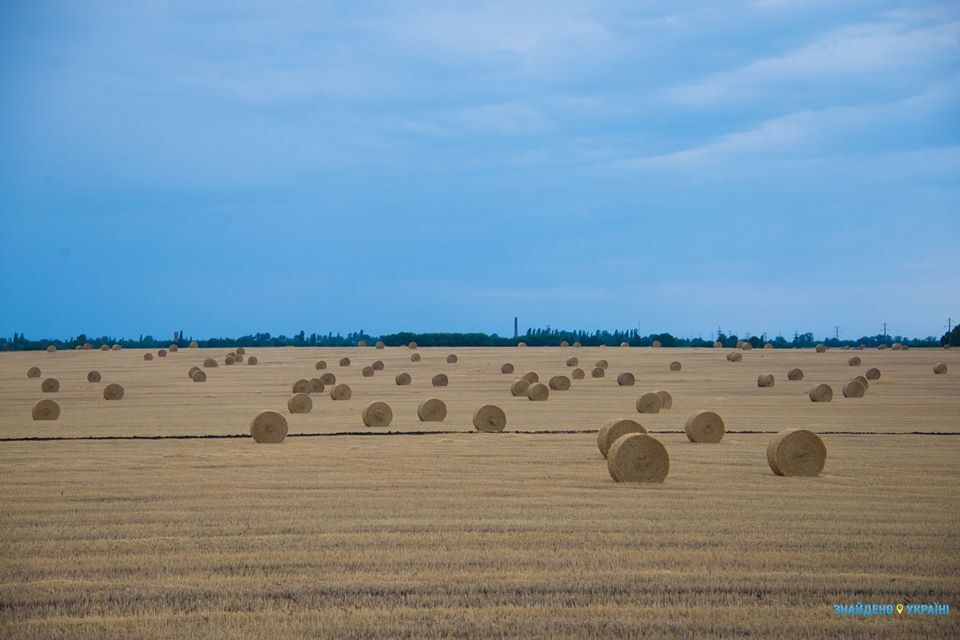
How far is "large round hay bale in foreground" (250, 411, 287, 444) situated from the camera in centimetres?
2262

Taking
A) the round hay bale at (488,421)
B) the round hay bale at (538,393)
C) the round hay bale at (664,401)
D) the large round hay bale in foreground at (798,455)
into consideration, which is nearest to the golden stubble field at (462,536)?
the large round hay bale in foreground at (798,455)

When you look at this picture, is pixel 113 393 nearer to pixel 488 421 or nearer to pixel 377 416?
pixel 377 416

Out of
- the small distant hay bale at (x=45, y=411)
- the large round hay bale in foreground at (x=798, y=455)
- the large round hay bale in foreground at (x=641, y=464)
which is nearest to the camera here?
the large round hay bale in foreground at (x=641, y=464)

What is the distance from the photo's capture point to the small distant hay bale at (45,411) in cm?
2955

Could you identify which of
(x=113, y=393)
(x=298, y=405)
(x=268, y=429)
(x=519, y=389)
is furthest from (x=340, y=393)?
(x=268, y=429)

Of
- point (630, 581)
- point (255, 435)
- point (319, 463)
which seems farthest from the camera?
point (255, 435)

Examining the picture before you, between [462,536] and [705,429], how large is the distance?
38.1ft

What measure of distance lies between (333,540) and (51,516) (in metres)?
4.22

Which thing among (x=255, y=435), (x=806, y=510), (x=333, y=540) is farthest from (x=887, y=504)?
(x=255, y=435)

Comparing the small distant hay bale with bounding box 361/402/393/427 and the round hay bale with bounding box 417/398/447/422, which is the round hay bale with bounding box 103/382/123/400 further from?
the small distant hay bale with bounding box 361/402/393/427

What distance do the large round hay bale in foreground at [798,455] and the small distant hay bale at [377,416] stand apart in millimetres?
12141

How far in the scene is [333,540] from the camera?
1202 centimetres

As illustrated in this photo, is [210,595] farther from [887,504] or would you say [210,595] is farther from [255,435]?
[255,435]

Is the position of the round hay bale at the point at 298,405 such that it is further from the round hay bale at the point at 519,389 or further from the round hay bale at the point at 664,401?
the round hay bale at the point at 664,401
